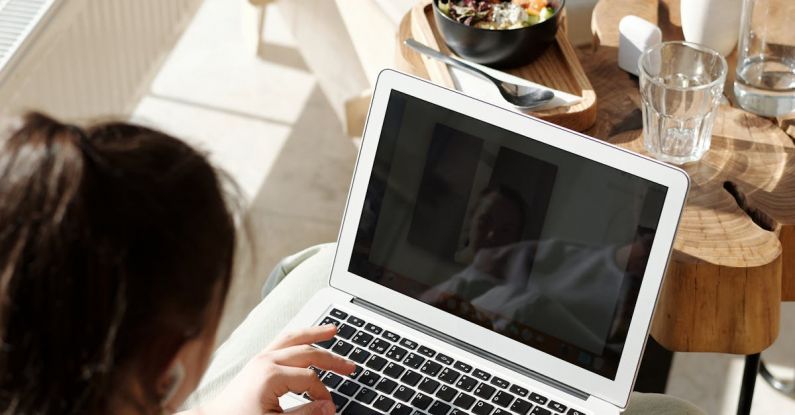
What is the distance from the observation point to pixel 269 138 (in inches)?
91.7

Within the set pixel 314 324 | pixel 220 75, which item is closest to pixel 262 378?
pixel 314 324

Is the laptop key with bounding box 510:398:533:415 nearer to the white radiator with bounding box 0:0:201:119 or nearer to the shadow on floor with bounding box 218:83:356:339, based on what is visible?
the white radiator with bounding box 0:0:201:119

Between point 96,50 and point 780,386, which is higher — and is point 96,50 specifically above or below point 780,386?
above

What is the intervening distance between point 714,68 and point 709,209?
0.63ft

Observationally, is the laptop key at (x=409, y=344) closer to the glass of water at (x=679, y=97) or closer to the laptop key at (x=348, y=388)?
the laptop key at (x=348, y=388)

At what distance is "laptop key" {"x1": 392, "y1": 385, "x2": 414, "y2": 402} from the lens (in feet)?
3.48

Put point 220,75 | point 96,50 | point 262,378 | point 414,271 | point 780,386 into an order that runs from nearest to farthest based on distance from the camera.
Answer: point 262,378, point 414,271, point 780,386, point 96,50, point 220,75

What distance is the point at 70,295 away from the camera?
0.68 m

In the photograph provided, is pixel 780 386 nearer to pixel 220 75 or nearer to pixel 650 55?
pixel 650 55

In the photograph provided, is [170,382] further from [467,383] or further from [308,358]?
[467,383]

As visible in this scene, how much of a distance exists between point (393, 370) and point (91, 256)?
471 mm

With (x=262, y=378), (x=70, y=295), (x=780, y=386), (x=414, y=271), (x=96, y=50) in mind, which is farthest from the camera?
(x=96, y=50)

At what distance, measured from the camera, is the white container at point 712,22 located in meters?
1.36

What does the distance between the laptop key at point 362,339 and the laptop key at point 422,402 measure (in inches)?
3.4
